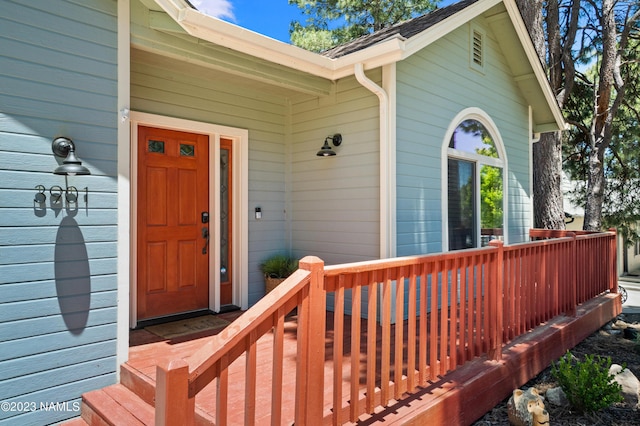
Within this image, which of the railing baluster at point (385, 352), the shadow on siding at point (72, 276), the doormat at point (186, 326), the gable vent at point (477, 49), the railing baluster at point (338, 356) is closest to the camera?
the railing baluster at point (338, 356)

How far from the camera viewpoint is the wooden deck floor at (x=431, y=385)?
95.5 inches

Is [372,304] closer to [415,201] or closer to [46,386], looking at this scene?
[46,386]

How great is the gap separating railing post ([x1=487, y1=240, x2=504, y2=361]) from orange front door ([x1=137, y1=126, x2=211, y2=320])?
2.96m

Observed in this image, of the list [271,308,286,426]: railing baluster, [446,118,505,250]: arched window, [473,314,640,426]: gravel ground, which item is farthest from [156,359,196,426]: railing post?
[446,118,505,250]: arched window

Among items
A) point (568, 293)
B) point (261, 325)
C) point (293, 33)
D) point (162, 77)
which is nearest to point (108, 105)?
point (162, 77)

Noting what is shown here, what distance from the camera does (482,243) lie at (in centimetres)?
591

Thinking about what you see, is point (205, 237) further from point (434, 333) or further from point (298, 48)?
point (434, 333)

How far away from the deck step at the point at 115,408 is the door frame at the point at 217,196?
1177 mm

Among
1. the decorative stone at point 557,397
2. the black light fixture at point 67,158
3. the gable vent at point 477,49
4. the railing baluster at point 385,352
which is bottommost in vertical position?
the decorative stone at point 557,397

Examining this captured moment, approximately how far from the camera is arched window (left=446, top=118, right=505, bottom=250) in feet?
17.7

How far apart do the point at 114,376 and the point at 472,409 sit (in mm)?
2629

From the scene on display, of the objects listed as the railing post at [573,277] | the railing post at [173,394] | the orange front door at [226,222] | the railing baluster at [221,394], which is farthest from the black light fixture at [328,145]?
the railing post at [173,394]

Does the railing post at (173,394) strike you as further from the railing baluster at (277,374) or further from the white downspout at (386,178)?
the white downspout at (386,178)

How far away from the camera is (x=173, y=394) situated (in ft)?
4.76
